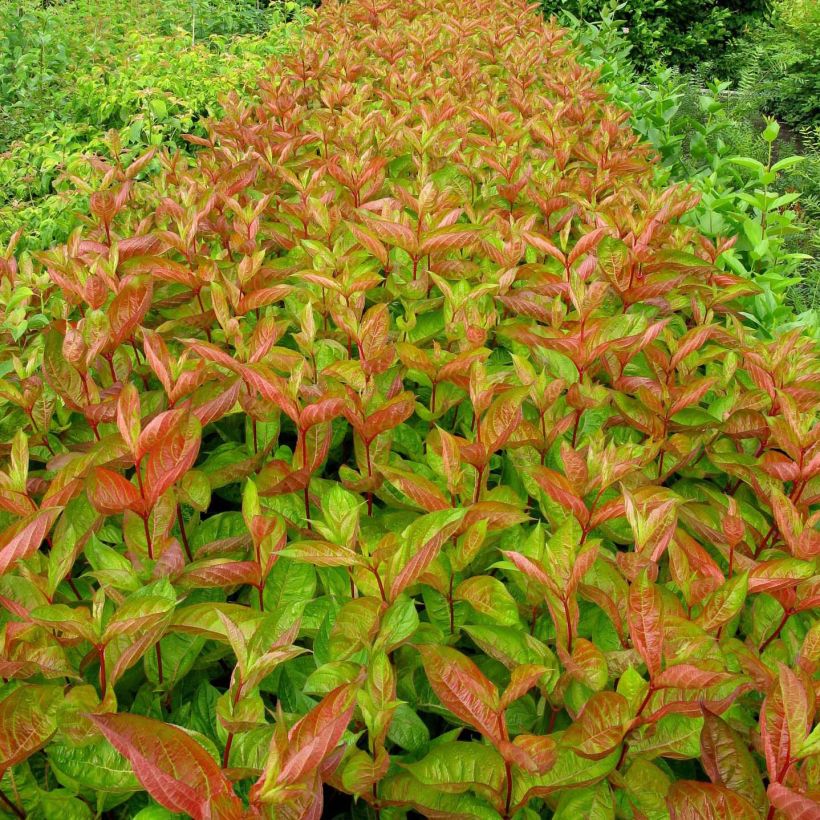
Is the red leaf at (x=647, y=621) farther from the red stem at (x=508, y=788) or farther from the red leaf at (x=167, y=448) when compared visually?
the red leaf at (x=167, y=448)

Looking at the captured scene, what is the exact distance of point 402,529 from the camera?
4.52 ft

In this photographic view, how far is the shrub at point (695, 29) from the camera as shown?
9.90 m

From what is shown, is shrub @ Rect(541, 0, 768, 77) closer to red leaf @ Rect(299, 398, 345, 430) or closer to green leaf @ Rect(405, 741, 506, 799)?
red leaf @ Rect(299, 398, 345, 430)

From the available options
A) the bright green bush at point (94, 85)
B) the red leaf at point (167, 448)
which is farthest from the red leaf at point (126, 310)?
the bright green bush at point (94, 85)

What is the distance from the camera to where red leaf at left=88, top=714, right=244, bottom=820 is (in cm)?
83

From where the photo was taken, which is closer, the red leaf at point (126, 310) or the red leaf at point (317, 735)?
the red leaf at point (317, 735)

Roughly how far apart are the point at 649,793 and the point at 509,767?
20 centimetres

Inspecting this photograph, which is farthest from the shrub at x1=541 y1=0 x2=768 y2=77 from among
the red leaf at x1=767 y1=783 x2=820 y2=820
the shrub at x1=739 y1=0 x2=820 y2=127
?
the red leaf at x1=767 y1=783 x2=820 y2=820

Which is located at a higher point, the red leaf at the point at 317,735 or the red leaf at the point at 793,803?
the red leaf at the point at 793,803

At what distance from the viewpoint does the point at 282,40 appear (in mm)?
6867

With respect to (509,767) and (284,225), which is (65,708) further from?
(284,225)

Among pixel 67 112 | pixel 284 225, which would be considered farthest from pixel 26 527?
pixel 67 112

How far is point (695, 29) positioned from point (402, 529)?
1163cm

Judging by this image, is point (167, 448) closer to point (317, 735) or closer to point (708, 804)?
point (317, 735)
